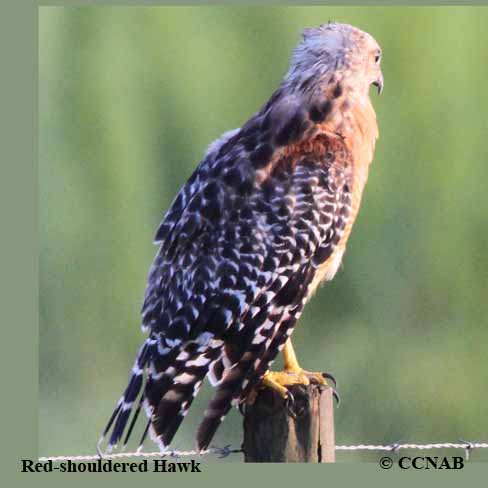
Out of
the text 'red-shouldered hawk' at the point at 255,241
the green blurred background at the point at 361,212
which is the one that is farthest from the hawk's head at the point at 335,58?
the green blurred background at the point at 361,212

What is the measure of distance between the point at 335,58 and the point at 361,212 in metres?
2.83

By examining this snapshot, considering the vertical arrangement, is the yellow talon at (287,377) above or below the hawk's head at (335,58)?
below

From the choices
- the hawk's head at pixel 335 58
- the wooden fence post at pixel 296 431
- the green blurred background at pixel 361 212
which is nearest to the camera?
the wooden fence post at pixel 296 431

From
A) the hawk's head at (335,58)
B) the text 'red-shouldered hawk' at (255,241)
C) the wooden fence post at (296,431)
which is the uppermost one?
the hawk's head at (335,58)

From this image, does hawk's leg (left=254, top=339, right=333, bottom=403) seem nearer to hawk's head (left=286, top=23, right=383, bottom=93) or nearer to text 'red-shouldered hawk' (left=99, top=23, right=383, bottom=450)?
→ text 'red-shouldered hawk' (left=99, top=23, right=383, bottom=450)

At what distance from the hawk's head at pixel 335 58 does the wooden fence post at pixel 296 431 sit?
1754 mm

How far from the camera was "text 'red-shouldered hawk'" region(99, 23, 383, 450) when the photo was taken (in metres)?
5.05

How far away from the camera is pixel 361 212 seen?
852cm

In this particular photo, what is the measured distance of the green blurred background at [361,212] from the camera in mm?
7801

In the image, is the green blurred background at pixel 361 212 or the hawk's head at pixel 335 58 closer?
the hawk's head at pixel 335 58

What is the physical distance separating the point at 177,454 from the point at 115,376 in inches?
109

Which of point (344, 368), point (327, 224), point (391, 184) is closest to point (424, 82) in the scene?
point (391, 184)

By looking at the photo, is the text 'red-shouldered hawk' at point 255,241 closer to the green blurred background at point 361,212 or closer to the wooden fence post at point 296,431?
the wooden fence post at point 296,431

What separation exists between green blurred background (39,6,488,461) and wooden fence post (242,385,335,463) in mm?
2782
